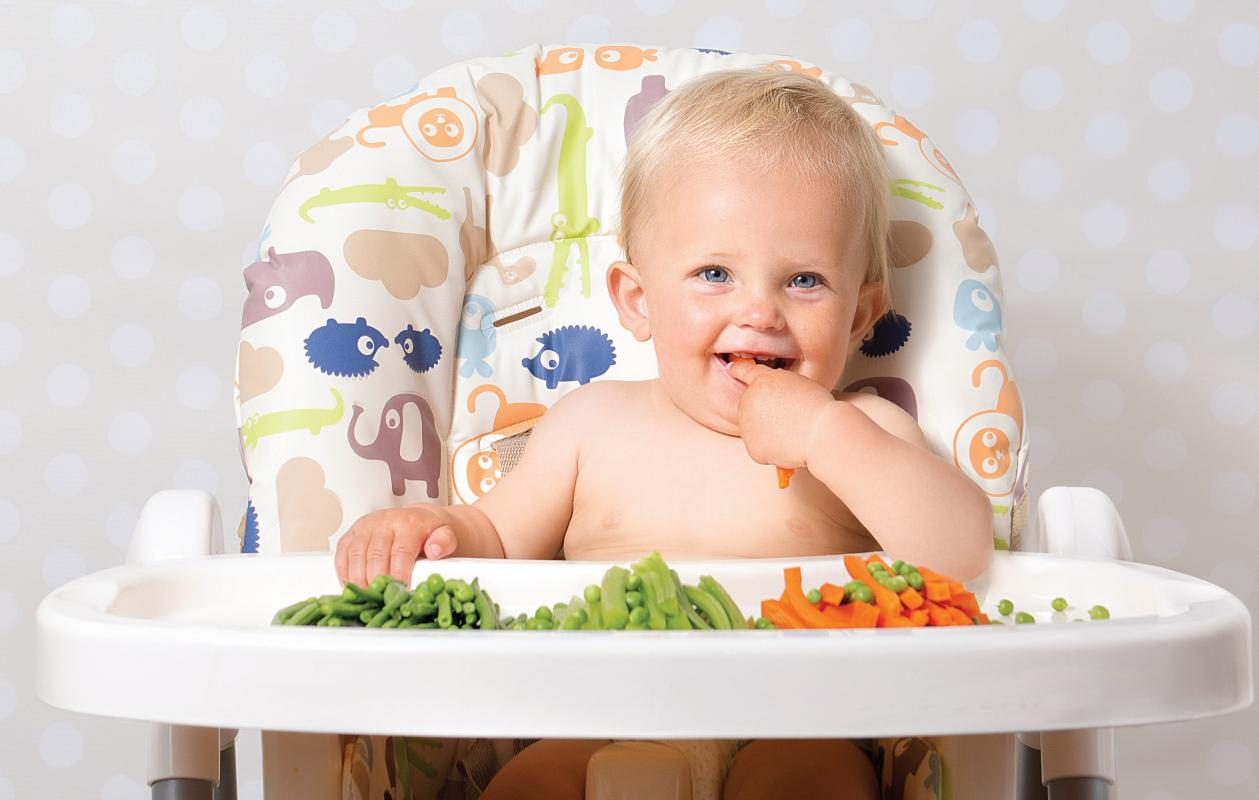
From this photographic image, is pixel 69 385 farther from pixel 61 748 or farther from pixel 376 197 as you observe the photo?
pixel 376 197

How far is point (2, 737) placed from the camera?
5.48ft

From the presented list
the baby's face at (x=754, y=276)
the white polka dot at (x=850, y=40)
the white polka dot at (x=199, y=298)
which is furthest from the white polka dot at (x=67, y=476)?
the white polka dot at (x=850, y=40)

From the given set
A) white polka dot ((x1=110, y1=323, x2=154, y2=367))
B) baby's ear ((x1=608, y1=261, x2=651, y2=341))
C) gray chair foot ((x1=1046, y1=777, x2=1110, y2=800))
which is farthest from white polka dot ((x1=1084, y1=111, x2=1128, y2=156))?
white polka dot ((x1=110, y1=323, x2=154, y2=367))

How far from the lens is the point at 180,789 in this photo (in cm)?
86

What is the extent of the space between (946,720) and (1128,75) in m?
1.33

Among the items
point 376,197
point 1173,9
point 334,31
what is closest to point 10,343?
→ point 334,31

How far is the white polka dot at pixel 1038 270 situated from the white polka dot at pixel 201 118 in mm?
960

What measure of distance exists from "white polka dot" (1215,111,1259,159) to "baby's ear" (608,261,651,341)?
917 mm

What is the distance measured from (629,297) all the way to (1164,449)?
88 cm

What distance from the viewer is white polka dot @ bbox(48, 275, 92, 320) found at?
1632 mm

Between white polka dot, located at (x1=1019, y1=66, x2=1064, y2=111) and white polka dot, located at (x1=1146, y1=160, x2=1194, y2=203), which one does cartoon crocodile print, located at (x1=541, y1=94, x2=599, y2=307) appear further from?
white polka dot, located at (x1=1146, y1=160, x2=1194, y2=203)

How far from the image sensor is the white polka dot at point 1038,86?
168 centimetres

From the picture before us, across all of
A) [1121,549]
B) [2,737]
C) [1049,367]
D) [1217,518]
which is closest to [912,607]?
[1121,549]

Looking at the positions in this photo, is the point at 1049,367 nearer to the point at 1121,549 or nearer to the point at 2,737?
the point at 1121,549
